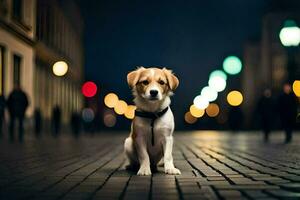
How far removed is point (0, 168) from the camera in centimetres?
968

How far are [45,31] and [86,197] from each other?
3760 cm

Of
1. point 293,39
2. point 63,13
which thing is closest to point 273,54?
point 63,13

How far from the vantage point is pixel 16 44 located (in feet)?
99.2

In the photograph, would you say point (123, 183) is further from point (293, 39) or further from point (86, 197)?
point (293, 39)

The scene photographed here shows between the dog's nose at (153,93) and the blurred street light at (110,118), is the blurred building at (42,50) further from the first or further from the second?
the blurred street light at (110,118)

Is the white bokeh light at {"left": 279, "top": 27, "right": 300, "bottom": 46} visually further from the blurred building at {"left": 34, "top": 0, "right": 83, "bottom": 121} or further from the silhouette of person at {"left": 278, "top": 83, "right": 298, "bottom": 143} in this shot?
the blurred building at {"left": 34, "top": 0, "right": 83, "bottom": 121}

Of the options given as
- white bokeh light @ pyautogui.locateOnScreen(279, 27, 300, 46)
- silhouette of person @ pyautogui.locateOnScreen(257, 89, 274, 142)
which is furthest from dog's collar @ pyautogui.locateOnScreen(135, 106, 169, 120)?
silhouette of person @ pyautogui.locateOnScreen(257, 89, 274, 142)

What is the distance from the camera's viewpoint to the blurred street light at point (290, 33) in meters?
17.6

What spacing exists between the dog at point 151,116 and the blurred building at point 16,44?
19.3 meters

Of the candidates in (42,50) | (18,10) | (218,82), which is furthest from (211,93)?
(18,10)

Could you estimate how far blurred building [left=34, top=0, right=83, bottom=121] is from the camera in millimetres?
40469

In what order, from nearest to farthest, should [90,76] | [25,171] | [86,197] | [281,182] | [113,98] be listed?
[86,197], [281,182], [25,171], [113,98], [90,76]

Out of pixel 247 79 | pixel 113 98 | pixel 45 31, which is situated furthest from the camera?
pixel 113 98

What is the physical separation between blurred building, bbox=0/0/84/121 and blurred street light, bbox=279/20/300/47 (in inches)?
520
